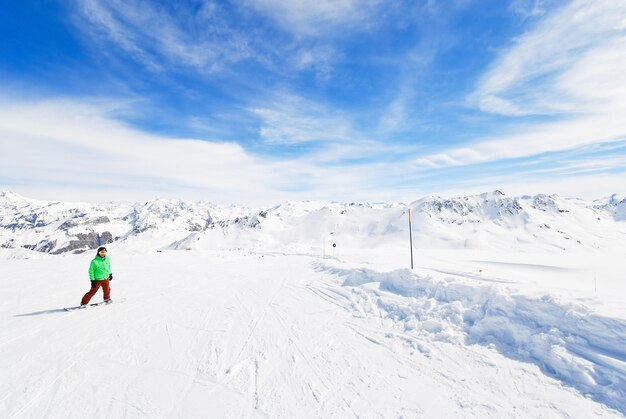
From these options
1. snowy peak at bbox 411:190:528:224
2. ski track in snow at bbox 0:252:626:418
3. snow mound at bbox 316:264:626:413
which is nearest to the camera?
ski track in snow at bbox 0:252:626:418

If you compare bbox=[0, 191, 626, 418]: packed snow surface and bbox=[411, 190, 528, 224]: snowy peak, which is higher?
bbox=[411, 190, 528, 224]: snowy peak

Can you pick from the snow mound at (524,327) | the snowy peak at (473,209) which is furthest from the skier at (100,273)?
the snowy peak at (473,209)

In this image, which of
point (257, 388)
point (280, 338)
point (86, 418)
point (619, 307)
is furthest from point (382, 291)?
point (86, 418)

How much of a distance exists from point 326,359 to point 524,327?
4.47 m

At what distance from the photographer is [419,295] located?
1111 cm

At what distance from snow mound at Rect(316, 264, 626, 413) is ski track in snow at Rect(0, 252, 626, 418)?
0.03m

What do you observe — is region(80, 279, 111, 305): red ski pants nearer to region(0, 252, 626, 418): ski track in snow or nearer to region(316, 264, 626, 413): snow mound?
region(0, 252, 626, 418): ski track in snow

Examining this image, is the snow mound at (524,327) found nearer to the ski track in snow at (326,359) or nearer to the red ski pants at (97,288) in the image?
the ski track in snow at (326,359)

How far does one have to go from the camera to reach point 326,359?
22.5 feet

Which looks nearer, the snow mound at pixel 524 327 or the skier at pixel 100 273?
the snow mound at pixel 524 327

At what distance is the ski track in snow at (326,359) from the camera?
5.07 metres

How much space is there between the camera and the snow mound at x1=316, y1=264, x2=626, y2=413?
18.3ft

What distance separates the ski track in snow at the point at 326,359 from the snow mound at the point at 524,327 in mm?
26

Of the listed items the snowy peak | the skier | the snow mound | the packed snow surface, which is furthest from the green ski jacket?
the snowy peak
